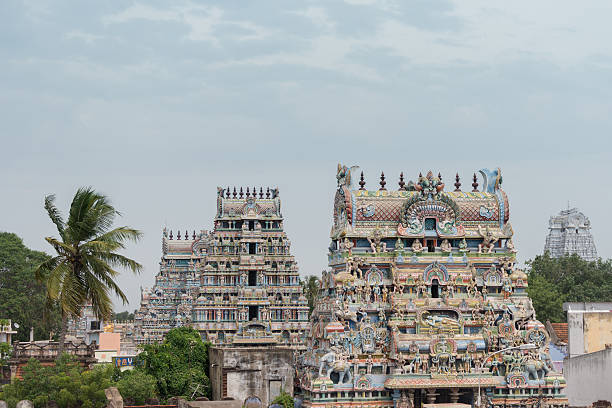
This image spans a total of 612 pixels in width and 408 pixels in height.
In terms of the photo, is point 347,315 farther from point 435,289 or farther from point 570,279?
point 570,279

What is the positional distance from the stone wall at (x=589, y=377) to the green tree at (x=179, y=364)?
63.0 feet

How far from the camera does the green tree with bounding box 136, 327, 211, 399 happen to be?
5061cm

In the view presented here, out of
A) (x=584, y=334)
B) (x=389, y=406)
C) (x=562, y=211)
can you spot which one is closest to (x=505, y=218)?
(x=389, y=406)

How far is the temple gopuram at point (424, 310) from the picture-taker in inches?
1606

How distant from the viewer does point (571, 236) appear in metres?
143

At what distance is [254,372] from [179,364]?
4057mm

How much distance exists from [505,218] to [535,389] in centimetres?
765

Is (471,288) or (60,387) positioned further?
(471,288)

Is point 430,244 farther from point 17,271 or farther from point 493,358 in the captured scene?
point 17,271

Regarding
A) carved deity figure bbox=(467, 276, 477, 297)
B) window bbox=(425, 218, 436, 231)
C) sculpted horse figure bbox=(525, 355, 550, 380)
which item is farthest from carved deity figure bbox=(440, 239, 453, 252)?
sculpted horse figure bbox=(525, 355, 550, 380)

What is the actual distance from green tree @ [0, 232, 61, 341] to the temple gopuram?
36.5m

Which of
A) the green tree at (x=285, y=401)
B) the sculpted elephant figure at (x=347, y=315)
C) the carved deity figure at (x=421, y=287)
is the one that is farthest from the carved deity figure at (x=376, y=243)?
the green tree at (x=285, y=401)

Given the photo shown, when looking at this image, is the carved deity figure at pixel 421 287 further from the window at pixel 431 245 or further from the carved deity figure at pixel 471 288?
the carved deity figure at pixel 471 288

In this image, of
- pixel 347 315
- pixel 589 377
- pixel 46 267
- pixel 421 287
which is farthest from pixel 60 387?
pixel 589 377
